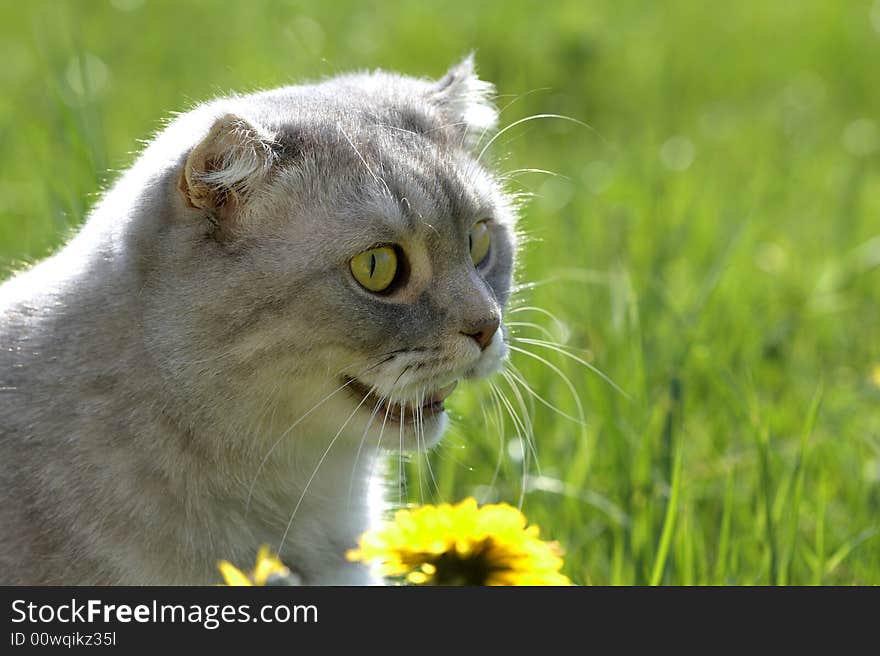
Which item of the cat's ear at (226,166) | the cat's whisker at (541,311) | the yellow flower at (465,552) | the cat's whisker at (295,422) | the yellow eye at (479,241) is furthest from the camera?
the cat's whisker at (541,311)

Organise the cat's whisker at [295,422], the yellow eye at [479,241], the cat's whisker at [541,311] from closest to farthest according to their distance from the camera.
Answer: the cat's whisker at [295,422] → the yellow eye at [479,241] → the cat's whisker at [541,311]

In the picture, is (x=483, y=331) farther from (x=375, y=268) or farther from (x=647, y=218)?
(x=647, y=218)

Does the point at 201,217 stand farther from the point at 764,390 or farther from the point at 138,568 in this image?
the point at 764,390

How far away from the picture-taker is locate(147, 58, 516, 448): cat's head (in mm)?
2346

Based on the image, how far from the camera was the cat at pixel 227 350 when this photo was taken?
2.32 meters

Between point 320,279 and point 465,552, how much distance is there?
0.81 metres

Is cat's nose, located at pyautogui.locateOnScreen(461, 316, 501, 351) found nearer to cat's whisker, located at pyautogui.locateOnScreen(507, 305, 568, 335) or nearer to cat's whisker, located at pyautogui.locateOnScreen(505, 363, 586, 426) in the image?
cat's whisker, located at pyautogui.locateOnScreen(505, 363, 586, 426)

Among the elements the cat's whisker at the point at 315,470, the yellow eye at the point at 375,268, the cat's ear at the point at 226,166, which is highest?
the cat's ear at the point at 226,166

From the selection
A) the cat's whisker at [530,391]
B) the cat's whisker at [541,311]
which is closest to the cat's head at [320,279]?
the cat's whisker at [530,391]

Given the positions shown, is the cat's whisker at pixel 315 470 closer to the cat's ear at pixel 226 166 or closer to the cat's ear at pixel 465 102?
the cat's ear at pixel 226 166

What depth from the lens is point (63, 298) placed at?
2.49 metres

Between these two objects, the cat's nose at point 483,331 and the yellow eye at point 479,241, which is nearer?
the cat's nose at point 483,331

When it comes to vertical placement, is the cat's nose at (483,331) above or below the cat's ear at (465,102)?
below

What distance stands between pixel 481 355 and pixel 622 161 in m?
3.75
